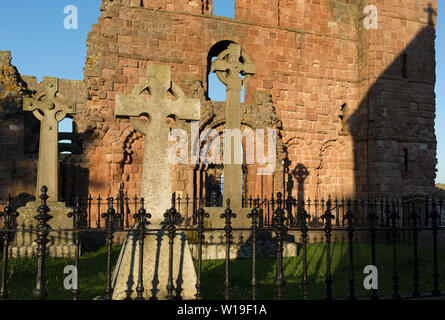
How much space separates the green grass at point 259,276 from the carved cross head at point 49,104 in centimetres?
338

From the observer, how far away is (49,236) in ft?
28.2

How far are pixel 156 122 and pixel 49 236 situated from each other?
200 inches

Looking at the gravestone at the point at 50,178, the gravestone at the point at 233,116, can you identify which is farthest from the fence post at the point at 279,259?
the gravestone at the point at 50,178

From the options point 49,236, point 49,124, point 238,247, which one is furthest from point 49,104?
point 238,247

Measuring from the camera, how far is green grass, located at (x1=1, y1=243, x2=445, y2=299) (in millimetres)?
5719

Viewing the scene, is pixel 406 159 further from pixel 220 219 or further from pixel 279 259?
pixel 279 259

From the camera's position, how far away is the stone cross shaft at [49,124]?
9125 millimetres

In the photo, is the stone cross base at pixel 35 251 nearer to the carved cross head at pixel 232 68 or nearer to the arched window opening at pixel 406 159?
the carved cross head at pixel 232 68

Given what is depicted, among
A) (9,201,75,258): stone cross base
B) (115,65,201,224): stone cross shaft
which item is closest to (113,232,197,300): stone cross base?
(115,65,201,224): stone cross shaft

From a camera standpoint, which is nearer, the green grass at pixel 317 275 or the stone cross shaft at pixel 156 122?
the stone cross shaft at pixel 156 122

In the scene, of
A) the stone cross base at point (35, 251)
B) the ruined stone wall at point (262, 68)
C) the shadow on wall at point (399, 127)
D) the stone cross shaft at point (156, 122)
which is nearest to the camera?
the stone cross shaft at point (156, 122)

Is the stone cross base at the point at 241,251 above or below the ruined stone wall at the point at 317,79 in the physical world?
below
